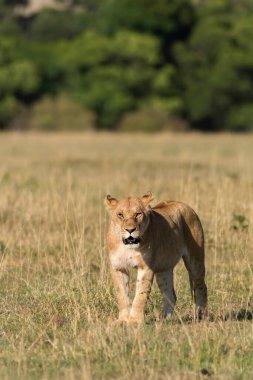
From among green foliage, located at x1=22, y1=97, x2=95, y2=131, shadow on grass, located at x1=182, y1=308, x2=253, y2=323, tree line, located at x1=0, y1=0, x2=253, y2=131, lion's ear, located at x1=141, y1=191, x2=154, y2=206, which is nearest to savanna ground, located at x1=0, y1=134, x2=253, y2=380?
shadow on grass, located at x1=182, y1=308, x2=253, y2=323

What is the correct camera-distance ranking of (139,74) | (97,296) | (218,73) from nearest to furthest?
(97,296) < (218,73) < (139,74)

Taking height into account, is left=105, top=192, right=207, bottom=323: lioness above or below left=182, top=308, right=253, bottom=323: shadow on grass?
above

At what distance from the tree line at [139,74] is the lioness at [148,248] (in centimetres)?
3617

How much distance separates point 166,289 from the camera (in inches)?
293

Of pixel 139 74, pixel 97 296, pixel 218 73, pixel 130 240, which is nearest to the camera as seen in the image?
pixel 130 240

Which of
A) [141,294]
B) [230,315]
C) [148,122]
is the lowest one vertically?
[230,315]

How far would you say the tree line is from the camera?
45.2m

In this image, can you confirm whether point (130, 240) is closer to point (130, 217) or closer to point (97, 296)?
point (130, 217)

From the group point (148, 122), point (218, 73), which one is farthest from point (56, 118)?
point (218, 73)

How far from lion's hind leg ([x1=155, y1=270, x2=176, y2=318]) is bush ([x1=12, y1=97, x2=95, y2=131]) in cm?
3600

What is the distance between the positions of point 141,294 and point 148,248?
0.28m

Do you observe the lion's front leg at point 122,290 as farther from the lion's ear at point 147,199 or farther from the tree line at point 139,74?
the tree line at point 139,74

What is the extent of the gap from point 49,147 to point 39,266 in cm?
→ 1978

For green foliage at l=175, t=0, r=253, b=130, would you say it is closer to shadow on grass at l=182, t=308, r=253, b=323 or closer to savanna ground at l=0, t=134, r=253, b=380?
savanna ground at l=0, t=134, r=253, b=380
